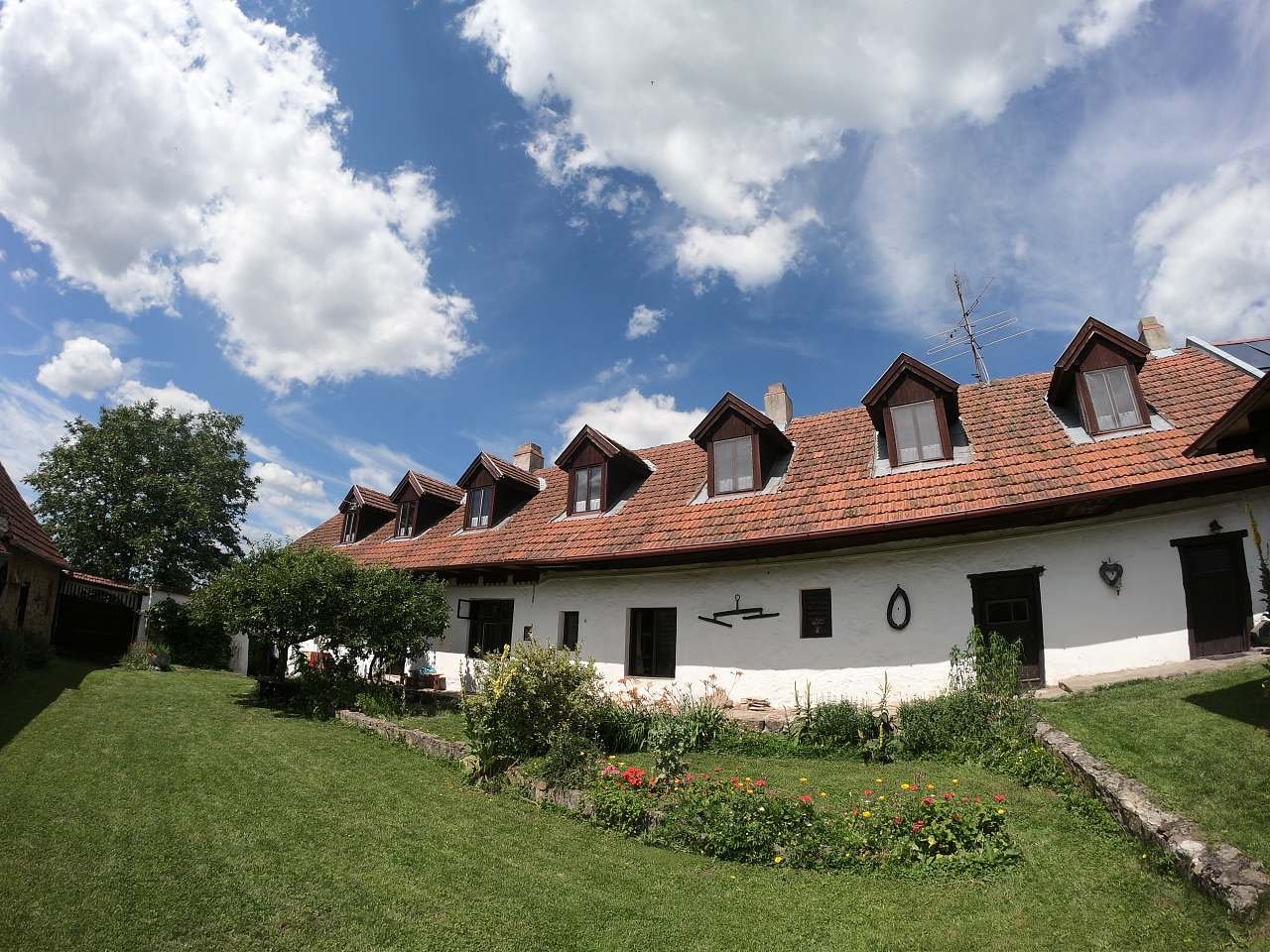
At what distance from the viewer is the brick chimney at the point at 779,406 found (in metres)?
18.0

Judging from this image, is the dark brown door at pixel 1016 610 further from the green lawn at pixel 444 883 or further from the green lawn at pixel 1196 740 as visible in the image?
the green lawn at pixel 444 883

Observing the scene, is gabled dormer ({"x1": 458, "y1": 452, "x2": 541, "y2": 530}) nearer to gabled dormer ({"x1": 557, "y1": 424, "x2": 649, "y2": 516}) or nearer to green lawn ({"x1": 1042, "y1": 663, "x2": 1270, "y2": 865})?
gabled dormer ({"x1": 557, "y1": 424, "x2": 649, "y2": 516})

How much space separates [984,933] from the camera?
16.7ft

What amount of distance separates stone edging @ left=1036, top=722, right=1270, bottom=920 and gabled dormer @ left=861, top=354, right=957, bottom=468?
6.91 metres

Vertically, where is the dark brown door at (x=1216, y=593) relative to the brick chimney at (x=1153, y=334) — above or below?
below

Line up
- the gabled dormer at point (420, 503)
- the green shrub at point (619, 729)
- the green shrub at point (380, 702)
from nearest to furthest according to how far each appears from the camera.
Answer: the green shrub at point (619, 729), the green shrub at point (380, 702), the gabled dormer at point (420, 503)

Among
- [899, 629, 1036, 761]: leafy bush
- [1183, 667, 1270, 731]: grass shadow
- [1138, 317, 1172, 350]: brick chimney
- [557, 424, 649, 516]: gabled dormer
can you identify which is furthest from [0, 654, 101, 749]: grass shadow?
[1138, 317, 1172, 350]: brick chimney

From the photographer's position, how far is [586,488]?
60.0 ft

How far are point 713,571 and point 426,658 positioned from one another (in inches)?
352

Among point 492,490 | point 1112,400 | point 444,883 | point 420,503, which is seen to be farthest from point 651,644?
point 420,503

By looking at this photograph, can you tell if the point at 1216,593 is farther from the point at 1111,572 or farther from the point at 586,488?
the point at 586,488

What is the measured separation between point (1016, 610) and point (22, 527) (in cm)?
2409

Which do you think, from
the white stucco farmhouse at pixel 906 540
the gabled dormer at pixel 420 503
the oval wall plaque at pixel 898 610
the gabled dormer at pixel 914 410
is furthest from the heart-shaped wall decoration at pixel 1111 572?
the gabled dormer at pixel 420 503

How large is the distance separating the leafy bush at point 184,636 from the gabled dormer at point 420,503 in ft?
28.4
